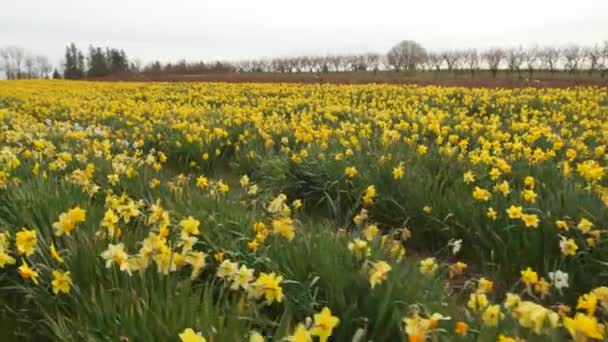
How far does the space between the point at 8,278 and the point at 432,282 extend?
2474mm

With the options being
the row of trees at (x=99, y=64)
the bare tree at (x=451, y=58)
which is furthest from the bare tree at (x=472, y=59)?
the row of trees at (x=99, y=64)

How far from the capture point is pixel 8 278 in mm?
2998

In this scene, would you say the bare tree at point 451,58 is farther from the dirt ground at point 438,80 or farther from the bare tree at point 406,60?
the dirt ground at point 438,80

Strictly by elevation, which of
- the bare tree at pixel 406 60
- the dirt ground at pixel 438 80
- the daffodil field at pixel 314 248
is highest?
the bare tree at pixel 406 60

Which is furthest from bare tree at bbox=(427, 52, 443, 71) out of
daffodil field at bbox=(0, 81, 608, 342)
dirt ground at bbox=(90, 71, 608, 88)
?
daffodil field at bbox=(0, 81, 608, 342)

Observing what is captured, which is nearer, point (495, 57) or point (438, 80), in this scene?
point (438, 80)

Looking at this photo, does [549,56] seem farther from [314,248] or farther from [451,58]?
[314,248]

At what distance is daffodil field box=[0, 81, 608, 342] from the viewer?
200 cm

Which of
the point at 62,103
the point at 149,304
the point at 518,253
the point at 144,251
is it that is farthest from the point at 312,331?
the point at 62,103

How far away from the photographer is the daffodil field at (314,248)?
2.00m

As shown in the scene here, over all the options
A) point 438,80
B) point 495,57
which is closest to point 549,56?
point 495,57

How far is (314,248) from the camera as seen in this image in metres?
2.71

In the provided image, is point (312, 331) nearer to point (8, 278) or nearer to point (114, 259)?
point (114, 259)

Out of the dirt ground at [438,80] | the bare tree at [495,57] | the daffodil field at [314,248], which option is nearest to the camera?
the daffodil field at [314,248]
